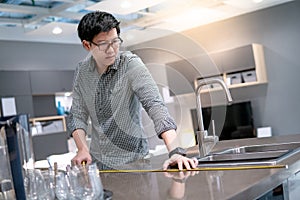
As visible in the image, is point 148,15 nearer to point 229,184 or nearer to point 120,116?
point 120,116

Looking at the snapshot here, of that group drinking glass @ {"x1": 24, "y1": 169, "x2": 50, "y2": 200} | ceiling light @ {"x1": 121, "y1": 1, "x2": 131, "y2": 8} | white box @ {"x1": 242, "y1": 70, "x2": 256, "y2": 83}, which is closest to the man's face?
drinking glass @ {"x1": 24, "y1": 169, "x2": 50, "y2": 200}

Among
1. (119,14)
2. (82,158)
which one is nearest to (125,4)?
(119,14)

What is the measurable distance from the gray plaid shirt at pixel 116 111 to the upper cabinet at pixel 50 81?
3888 millimetres

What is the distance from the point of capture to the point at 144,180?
1.16 meters

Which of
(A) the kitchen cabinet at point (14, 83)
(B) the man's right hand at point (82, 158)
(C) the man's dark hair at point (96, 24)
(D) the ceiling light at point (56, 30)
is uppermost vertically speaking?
(D) the ceiling light at point (56, 30)

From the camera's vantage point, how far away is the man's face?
153cm

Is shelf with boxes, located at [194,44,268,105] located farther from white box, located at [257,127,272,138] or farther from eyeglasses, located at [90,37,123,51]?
eyeglasses, located at [90,37,123,51]

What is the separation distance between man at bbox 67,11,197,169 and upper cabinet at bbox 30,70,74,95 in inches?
150

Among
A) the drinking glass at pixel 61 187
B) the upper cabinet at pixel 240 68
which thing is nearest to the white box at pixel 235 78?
the upper cabinet at pixel 240 68

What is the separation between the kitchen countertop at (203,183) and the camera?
0.89 meters

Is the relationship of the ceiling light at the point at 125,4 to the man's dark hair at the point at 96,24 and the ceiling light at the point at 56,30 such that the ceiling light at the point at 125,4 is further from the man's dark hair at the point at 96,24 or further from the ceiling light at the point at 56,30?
the man's dark hair at the point at 96,24

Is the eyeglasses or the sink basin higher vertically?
the eyeglasses

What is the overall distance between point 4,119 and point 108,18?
843mm

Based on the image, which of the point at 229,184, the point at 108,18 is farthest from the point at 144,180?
the point at 108,18
